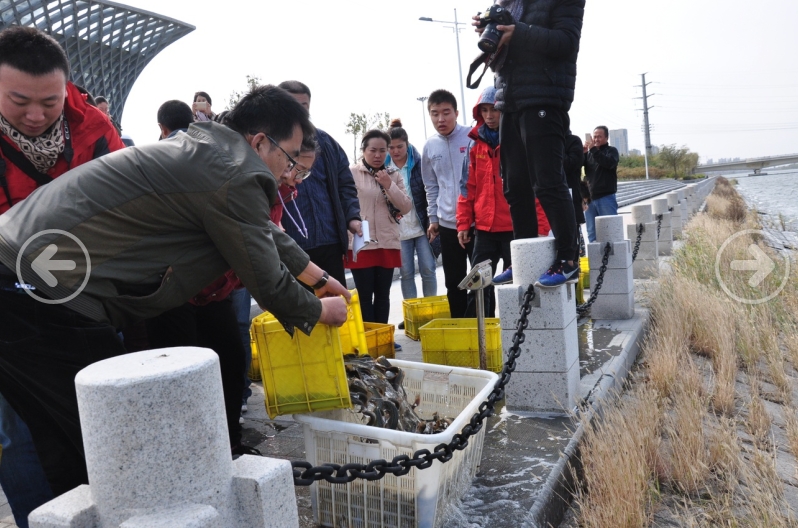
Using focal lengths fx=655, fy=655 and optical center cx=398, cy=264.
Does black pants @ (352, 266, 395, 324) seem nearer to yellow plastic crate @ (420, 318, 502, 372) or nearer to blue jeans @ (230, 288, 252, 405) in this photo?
yellow plastic crate @ (420, 318, 502, 372)

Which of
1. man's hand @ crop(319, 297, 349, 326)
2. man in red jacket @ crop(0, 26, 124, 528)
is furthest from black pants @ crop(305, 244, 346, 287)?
man in red jacket @ crop(0, 26, 124, 528)

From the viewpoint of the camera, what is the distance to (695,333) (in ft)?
21.0

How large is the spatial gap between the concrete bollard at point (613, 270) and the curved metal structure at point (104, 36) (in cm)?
2933

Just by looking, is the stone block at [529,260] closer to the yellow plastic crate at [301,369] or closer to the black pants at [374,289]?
the yellow plastic crate at [301,369]

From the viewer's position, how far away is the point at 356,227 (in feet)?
17.2

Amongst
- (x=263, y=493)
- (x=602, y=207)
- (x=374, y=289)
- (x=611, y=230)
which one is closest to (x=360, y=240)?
(x=374, y=289)

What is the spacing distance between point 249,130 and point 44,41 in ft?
2.78

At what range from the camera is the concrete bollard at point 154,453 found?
1505 mm

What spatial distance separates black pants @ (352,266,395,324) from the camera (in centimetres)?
600

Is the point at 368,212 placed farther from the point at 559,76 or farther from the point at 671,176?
the point at 671,176

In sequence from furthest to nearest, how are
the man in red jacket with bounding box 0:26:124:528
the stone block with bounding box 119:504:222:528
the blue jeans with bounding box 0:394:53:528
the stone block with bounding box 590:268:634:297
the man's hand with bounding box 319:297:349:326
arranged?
1. the stone block with bounding box 590:268:634:297
2. the man's hand with bounding box 319:297:349:326
3. the blue jeans with bounding box 0:394:53:528
4. the man in red jacket with bounding box 0:26:124:528
5. the stone block with bounding box 119:504:222:528

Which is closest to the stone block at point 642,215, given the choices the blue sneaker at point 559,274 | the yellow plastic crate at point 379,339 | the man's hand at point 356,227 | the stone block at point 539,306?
the yellow plastic crate at point 379,339

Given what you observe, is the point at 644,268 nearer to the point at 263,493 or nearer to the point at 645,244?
the point at 645,244

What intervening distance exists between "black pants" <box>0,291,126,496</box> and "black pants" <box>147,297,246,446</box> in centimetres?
81
